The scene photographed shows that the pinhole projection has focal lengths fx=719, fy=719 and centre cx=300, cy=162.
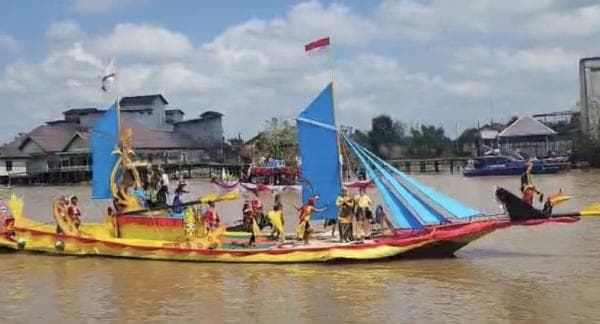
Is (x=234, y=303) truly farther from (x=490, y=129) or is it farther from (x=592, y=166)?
(x=490, y=129)

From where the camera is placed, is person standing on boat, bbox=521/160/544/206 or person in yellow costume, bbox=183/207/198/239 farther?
person in yellow costume, bbox=183/207/198/239

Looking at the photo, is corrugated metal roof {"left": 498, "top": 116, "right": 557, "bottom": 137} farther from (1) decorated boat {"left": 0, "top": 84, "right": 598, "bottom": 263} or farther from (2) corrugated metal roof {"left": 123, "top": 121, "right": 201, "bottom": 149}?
(1) decorated boat {"left": 0, "top": 84, "right": 598, "bottom": 263}

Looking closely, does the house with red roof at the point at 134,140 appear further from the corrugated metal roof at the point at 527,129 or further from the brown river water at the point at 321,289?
the brown river water at the point at 321,289

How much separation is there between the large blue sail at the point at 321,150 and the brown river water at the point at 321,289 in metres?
1.97

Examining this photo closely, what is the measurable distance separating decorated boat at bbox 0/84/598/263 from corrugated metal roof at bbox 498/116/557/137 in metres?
56.8

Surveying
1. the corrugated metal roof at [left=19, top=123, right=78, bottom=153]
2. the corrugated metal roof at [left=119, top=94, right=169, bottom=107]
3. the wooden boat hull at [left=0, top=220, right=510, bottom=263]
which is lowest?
the wooden boat hull at [left=0, top=220, right=510, bottom=263]

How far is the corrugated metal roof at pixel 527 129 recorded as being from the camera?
7038 centimetres

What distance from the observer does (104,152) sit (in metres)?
18.5

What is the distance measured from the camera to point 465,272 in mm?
14523

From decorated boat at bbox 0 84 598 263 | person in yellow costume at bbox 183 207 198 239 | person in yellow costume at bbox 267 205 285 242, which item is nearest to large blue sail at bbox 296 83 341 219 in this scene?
decorated boat at bbox 0 84 598 263

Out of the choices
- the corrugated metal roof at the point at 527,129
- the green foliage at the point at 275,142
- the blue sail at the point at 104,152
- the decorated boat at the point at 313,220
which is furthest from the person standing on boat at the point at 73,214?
the corrugated metal roof at the point at 527,129

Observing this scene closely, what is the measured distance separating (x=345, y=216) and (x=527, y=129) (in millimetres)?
59439

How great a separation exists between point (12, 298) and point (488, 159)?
51.8m

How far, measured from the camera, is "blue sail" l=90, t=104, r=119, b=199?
1839 cm
